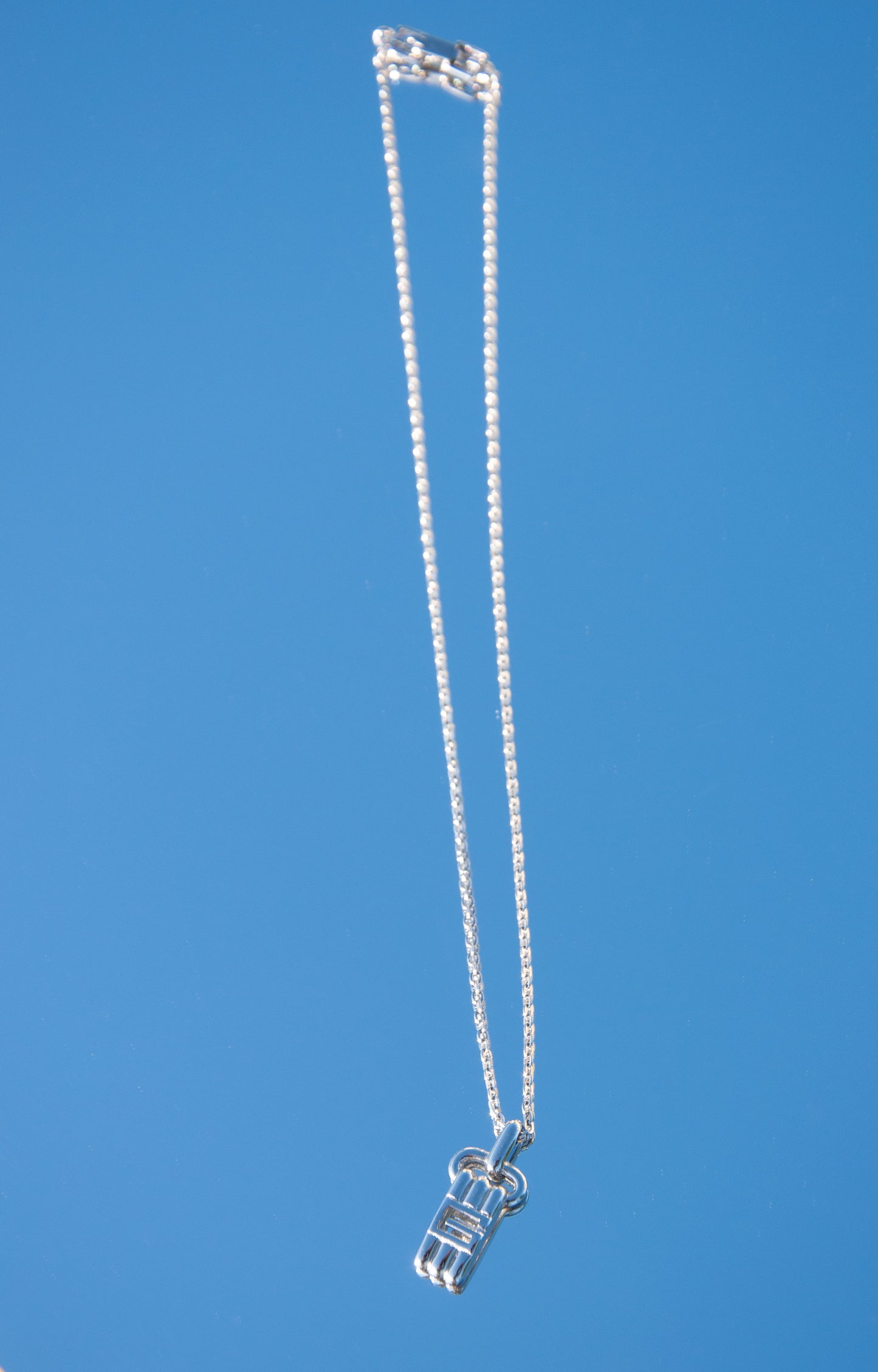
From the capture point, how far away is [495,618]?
64cm

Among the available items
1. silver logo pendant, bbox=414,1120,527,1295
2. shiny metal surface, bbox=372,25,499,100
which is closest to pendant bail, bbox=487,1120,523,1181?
silver logo pendant, bbox=414,1120,527,1295

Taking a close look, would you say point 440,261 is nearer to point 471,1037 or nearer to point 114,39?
point 114,39

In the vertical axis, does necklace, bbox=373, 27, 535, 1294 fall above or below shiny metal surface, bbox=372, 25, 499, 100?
below

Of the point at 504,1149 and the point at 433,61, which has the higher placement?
the point at 433,61

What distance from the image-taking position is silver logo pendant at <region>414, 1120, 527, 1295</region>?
0.61 m

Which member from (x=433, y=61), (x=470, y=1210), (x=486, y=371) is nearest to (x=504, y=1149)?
(x=470, y=1210)

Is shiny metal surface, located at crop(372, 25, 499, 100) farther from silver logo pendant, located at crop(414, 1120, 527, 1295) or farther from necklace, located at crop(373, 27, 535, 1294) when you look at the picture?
silver logo pendant, located at crop(414, 1120, 527, 1295)

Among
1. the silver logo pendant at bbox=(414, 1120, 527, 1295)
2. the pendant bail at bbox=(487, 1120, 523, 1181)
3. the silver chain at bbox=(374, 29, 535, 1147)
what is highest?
the silver chain at bbox=(374, 29, 535, 1147)

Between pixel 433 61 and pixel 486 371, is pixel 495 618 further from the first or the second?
pixel 433 61

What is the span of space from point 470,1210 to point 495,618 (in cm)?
37

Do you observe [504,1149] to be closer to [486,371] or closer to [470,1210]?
[470,1210]

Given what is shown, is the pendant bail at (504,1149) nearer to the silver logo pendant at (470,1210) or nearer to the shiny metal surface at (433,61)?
the silver logo pendant at (470,1210)

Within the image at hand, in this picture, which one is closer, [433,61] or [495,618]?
[433,61]

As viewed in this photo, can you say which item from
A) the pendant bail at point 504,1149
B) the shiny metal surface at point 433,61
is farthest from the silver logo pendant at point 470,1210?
the shiny metal surface at point 433,61
